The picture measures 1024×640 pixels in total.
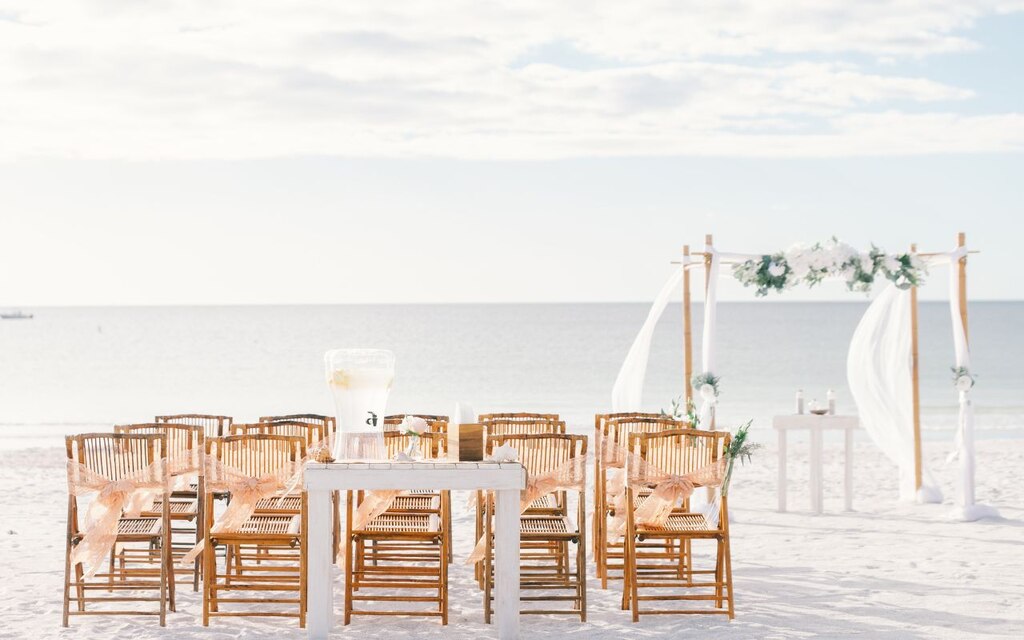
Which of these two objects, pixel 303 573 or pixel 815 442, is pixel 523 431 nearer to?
pixel 303 573

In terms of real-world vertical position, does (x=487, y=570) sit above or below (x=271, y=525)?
below

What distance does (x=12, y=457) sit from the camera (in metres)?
15.8

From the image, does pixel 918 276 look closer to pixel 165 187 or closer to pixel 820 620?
pixel 820 620

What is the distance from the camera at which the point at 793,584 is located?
7.34 meters

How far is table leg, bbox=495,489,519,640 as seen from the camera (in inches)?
231

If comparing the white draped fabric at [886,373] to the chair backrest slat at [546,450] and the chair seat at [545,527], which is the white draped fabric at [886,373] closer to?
the chair seat at [545,527]

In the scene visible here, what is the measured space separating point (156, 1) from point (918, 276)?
40.7 feet

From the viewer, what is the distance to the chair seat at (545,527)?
20.7ft

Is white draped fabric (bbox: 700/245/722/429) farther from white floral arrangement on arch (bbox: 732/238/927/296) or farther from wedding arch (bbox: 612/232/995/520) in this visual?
white floral arrangement on arch (bbox: 732/238/927/296)

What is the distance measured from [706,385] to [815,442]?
4.29ft

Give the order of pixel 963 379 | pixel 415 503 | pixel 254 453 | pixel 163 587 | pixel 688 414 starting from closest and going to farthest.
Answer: pixel 163 587 < pixel 254 453 < pixel 415 503 < pixel 688 414 < pixel 963 379

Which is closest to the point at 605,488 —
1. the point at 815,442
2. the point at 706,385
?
the point at 706,385

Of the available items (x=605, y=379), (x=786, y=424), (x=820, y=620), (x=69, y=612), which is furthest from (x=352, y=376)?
(x=605, y=379)

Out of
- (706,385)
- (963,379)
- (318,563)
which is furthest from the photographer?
(963,379)
